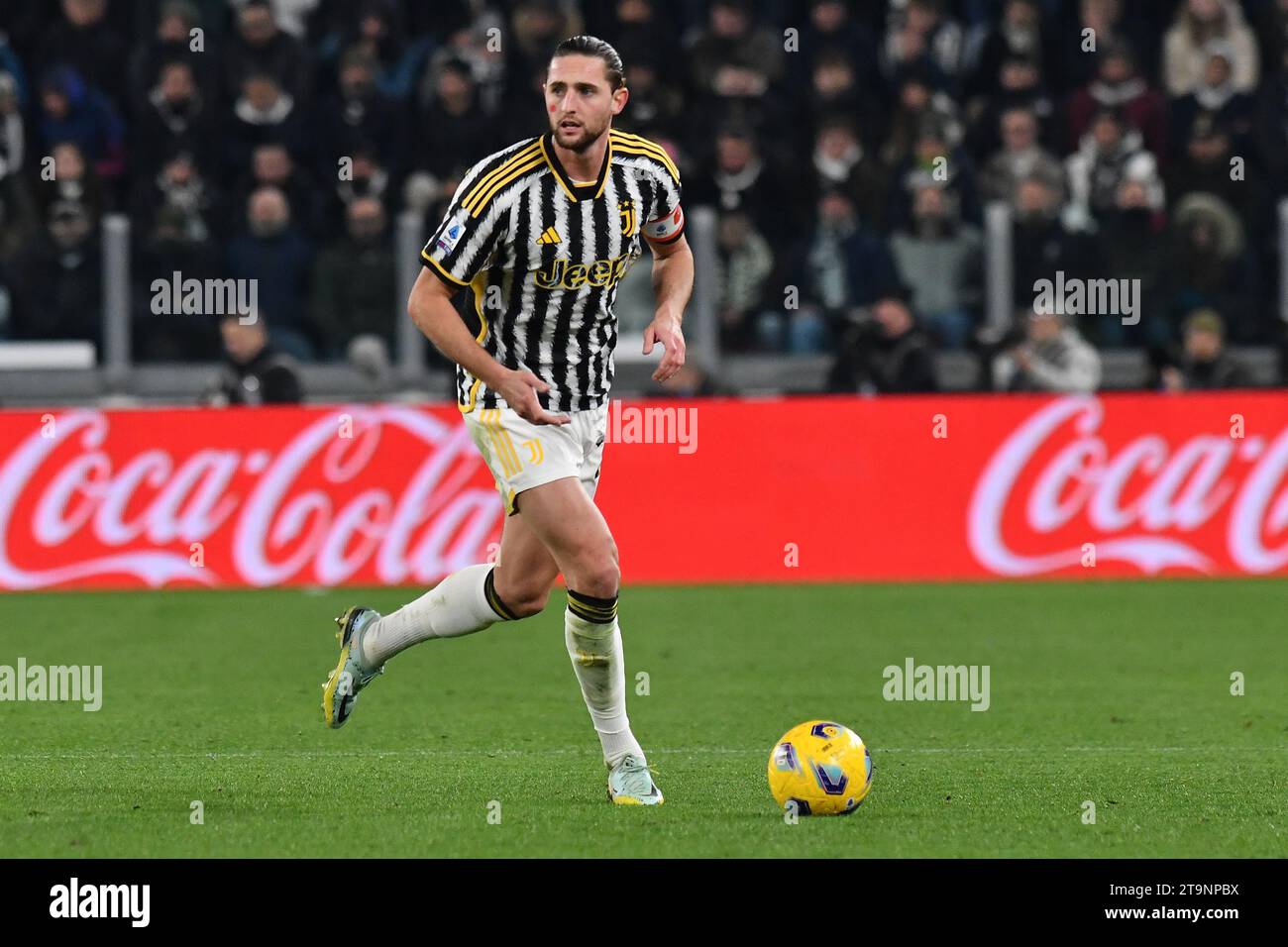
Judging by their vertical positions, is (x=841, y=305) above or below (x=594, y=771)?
above

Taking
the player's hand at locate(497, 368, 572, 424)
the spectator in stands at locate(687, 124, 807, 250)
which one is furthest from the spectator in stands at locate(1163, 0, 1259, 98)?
the player's hand at locate(497, 368, 572, 424)

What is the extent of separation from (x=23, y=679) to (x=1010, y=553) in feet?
23.2

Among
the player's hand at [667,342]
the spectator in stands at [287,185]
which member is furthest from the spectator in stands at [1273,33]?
the player's hand at [667,342]

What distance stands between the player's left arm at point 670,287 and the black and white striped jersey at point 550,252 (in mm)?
144

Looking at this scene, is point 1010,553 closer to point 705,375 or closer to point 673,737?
point 705,375

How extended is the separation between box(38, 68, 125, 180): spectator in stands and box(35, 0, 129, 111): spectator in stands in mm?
213

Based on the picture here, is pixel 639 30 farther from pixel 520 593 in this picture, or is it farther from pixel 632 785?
pixel 632 785

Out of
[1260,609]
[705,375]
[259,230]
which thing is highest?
[259,230]

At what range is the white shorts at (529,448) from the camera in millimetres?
7125

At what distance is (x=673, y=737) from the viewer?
869cm

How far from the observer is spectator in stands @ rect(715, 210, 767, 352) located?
640 inches

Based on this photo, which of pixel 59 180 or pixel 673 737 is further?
pixel 59 180
